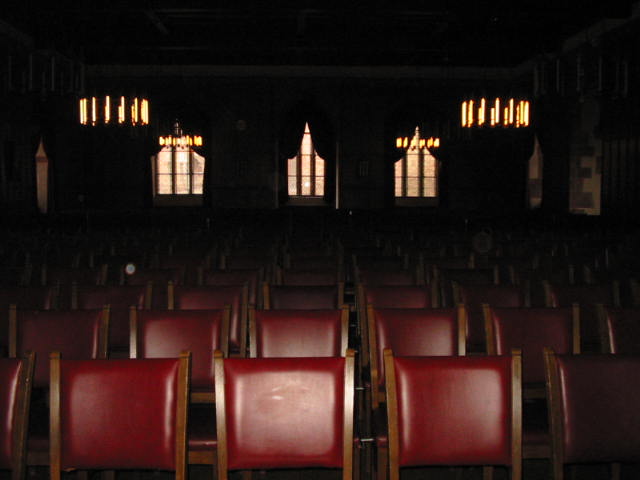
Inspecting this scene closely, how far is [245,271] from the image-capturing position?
5.67 meters

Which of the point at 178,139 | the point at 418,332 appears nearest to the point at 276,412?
the point at 418,332

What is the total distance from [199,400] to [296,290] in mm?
1444

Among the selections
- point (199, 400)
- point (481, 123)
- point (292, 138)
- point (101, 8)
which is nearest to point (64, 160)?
point (292, 138)

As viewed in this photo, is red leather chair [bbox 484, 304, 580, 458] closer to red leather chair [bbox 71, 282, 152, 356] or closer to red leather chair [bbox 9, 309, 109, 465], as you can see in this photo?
red leather chair [bbox 9, 309, 109, 465]

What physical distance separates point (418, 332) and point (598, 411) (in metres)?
1.16

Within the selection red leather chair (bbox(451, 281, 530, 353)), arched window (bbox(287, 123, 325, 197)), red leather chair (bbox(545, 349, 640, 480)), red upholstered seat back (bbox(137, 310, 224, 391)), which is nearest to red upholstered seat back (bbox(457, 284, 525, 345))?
red leather chair (bbox(451, 281, 530, 353))

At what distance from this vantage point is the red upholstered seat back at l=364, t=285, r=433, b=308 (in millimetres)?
4611

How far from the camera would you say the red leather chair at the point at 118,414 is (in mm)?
2520

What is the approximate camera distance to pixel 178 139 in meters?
27.2

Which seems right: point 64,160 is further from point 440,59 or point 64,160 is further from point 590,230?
point 590,230

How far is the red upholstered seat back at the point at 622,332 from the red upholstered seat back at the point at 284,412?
1736 millimetres

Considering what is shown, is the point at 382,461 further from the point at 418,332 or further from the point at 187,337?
the point at 187,337

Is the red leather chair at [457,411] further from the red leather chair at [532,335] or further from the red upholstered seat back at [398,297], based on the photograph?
the red upholstered seat back at [398,297]

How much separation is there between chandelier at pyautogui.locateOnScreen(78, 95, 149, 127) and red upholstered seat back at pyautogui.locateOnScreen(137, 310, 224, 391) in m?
11.3
